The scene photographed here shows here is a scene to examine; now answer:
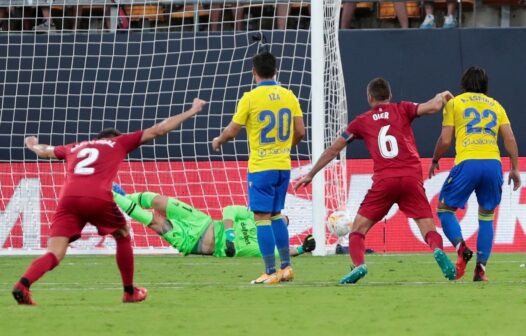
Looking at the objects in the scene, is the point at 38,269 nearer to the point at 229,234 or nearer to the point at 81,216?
the point at 81,216

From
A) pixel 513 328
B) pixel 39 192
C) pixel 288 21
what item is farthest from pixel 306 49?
pixel 513 328

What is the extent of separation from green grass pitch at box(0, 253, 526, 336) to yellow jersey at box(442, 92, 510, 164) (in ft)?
3.79

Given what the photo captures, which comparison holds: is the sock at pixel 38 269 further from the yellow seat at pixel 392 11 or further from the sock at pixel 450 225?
the yellow seat at pixel 392 11

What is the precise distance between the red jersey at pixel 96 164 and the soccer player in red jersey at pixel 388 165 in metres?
2.11

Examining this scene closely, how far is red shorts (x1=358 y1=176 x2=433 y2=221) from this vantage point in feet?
36.4

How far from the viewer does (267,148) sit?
11.7m

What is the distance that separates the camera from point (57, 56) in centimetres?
2006

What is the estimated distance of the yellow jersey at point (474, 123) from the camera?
459 inches

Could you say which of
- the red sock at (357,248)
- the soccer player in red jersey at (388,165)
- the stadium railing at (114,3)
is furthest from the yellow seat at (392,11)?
the red sock at (357,248)

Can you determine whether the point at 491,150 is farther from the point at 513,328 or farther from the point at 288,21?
the point at 288,21

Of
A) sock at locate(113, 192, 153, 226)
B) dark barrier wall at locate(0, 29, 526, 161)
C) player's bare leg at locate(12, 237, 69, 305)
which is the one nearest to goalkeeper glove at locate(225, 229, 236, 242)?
sock at locate(113, 192, 153, 226)

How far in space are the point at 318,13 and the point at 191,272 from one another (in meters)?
4.47

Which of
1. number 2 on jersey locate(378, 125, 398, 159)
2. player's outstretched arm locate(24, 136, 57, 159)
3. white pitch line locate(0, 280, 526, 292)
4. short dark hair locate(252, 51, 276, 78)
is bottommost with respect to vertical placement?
white pitch line locate(0, 280, 526, 292)

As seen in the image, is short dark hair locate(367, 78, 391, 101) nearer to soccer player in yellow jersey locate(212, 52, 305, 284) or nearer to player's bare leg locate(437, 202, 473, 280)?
soccer player in yellow jersey locate(212, 52, 305, 284)
